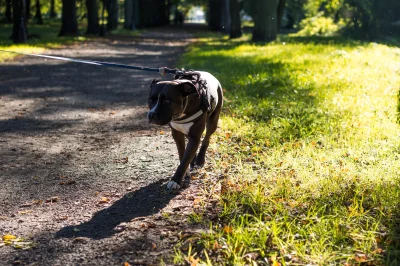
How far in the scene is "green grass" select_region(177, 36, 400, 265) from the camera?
362cm

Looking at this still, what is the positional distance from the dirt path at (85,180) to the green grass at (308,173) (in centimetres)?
54

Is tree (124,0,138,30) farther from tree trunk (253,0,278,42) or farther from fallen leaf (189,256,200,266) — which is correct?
fallen leaf (189,256,200,266)

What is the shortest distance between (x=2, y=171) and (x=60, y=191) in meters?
1.03

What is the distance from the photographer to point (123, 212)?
4.59 metres

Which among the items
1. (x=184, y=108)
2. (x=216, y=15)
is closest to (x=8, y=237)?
(x=184, y=108)

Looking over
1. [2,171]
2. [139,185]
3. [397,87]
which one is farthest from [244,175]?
[397,87]

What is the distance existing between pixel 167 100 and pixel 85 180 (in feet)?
5.23

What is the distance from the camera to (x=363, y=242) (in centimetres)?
362

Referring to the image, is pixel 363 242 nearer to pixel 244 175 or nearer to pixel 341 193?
pixel 341 193

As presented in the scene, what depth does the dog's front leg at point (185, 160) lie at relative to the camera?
4953mm

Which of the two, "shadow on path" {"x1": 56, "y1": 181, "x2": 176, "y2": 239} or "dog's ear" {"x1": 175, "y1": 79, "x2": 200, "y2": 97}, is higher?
"dog's ear" {"x1": 175, "y1": 79, "x2": 200, "y2": 97}

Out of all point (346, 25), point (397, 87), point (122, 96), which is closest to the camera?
point (397, 87)

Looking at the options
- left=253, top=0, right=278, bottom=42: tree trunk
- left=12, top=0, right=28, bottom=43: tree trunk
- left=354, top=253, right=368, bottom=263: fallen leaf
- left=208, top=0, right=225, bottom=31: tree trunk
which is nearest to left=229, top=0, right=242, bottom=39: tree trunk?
left=253, top=0, right=278, bottom=42: tree trunk

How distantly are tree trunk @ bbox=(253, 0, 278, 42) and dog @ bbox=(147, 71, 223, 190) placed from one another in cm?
2021
